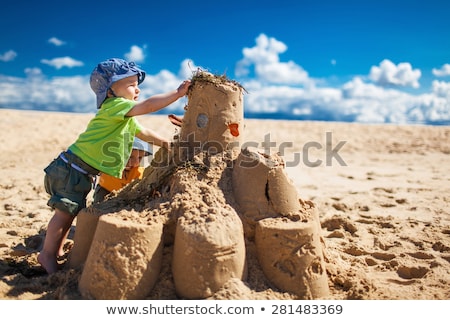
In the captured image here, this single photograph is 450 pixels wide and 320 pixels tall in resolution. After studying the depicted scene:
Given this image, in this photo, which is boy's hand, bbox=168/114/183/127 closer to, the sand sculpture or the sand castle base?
the sand sculpture

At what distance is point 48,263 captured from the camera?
9.57ft

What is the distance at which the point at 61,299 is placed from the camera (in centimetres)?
240

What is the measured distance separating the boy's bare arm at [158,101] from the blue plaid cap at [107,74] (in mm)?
318

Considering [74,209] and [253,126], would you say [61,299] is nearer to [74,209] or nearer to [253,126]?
[74,209]

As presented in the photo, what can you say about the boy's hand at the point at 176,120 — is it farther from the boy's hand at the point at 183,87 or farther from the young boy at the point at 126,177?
the young boy at the point at 126,177

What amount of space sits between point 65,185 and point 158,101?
94 cm

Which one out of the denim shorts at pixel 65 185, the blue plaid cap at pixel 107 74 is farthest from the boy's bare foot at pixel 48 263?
the blue plaid cap at pixel 107 74

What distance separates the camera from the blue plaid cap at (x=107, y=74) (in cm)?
301

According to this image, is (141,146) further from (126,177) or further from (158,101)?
(158,101)

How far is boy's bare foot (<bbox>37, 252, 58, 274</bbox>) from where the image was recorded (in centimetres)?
289

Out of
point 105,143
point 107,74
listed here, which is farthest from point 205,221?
point 107,74

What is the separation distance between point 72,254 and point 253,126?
1320 cm

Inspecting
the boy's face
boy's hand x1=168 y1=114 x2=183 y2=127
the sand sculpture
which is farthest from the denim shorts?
boy's hand x1=168 y1=114 x2=183 y2=127
